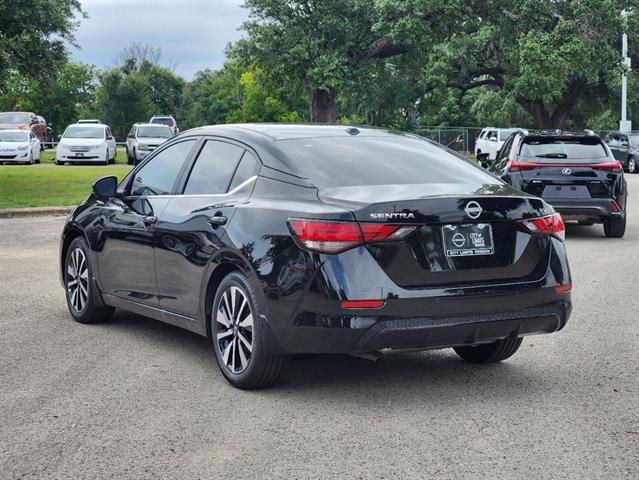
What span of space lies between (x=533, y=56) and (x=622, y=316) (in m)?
28.2

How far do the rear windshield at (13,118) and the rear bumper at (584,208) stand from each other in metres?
40.4

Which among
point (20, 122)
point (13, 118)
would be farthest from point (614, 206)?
point (13, 118)

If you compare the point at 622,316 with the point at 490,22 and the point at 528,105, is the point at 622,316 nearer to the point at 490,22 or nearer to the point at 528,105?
the point at 490,22

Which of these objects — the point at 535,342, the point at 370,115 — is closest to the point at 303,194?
the point at 535,342

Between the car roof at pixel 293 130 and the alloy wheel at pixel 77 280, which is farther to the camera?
the alloy wheel at pixel 77 280

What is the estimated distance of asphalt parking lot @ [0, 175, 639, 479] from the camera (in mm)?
4730

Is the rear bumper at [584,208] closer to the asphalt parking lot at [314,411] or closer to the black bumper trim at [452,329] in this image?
the asphalt parking lot at [314,411]

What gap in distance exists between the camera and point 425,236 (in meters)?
5.71

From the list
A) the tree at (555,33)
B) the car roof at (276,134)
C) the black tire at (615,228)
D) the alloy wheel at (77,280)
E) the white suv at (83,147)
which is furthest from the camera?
the white suv at (83,147)

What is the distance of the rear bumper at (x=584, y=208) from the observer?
15.4 metres

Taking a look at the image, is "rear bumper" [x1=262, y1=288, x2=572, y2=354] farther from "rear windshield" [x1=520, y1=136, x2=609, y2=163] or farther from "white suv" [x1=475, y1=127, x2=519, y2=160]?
"white suv" [x1=475, y1=127, x2=519, y2=160]

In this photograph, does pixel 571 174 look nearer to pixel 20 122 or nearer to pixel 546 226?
pixel 546 226

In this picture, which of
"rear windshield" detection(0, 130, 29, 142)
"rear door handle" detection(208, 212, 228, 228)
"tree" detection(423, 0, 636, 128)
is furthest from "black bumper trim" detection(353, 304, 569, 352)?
"rear windshield" detection(0, 130, 29, 142)

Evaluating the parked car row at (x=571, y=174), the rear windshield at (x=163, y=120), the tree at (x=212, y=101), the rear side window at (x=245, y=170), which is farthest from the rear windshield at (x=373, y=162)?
the tree at (x=212, y=101)
